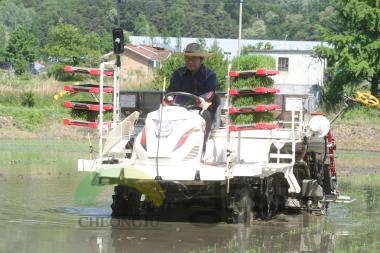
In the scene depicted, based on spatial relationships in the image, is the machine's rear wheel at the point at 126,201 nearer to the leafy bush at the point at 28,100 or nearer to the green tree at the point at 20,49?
the leafy bush at the point at 28,100

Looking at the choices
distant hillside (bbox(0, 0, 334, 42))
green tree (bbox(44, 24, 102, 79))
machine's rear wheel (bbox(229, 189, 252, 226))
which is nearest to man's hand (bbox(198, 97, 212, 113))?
machine's rear wheel (bbox(229, 189, 252, 226))

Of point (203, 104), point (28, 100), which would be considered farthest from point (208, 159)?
point (28, 100)

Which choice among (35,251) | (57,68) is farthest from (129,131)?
(57,68)

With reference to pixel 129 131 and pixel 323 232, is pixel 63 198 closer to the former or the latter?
pixel 129 131

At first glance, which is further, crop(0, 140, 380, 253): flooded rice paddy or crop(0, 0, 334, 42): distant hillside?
crop(0, 0, 334, 42): distant hillside

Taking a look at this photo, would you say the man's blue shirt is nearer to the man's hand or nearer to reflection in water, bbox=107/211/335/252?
the man's hand

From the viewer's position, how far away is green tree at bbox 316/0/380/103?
4956 centimetres

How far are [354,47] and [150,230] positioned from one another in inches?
1579

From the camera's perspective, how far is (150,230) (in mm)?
12172

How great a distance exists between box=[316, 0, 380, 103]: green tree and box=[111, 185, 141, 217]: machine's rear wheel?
3712 cm

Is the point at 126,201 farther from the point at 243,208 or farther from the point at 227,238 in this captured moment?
the point at 227,238

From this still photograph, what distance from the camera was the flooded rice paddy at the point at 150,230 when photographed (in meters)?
10.9

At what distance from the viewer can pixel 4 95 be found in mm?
48531

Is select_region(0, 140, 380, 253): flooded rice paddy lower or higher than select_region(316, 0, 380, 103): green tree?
lower
